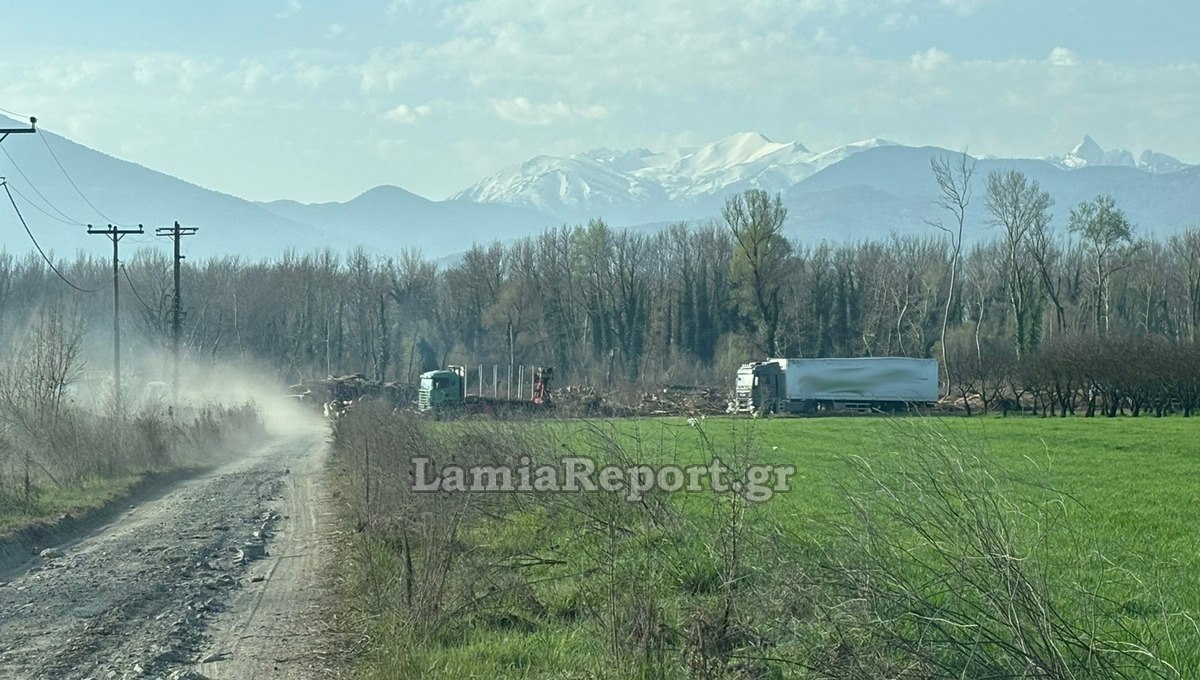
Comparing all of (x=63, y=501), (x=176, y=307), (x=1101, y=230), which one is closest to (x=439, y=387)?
(x=176, y=307)

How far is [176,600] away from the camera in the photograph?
11.6 meters

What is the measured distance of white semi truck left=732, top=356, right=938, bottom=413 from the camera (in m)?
Answer: 71.8

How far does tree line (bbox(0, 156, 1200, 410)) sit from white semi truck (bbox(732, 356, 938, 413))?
14088mm

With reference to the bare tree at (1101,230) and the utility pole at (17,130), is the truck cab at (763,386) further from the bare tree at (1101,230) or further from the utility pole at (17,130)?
the utility pole at (17,130)

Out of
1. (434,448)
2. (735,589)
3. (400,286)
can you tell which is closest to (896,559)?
(735,589)

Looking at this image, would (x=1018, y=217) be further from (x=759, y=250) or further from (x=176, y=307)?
(x=176, y=307)

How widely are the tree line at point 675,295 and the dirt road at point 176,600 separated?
243ft

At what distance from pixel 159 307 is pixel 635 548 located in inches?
3646

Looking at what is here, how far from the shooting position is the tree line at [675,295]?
296ft

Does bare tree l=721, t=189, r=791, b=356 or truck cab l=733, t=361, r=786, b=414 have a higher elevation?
bare tree l=721, t=189, r=791, b=356

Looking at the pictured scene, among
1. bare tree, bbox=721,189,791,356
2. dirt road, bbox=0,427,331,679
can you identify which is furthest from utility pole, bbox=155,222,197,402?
bare tree, bbox=721,189,791,356

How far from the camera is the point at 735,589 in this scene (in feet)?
23.5

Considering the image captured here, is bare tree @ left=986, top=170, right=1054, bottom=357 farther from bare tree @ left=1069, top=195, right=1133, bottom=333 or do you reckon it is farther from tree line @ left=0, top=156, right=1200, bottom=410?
bare tree @ left=1069, top=195, right=1133, bottom=333

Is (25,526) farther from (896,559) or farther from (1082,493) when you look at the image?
(1082,493)
